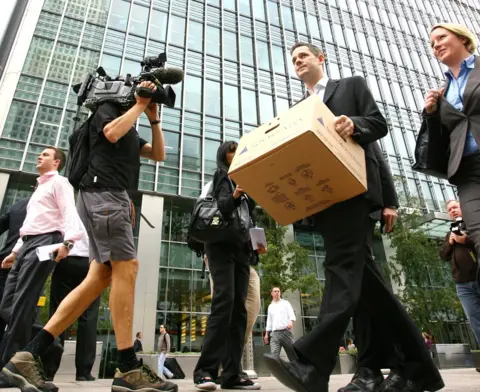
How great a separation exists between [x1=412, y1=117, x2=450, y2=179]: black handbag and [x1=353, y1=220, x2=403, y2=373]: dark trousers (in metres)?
0.61

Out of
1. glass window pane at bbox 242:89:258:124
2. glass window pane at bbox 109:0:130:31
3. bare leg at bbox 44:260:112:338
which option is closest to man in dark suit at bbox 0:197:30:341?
bare leg at bbox 44:260:112:338

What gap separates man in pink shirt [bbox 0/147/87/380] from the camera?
302cm

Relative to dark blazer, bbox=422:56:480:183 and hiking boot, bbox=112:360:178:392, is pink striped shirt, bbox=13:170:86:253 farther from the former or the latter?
dark blazer, bbox=422:56:480:183

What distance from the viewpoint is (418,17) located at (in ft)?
117

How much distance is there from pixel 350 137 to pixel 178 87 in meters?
20.7

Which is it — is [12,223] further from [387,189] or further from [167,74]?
[387,189]

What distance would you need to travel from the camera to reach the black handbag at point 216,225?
3.23 meters

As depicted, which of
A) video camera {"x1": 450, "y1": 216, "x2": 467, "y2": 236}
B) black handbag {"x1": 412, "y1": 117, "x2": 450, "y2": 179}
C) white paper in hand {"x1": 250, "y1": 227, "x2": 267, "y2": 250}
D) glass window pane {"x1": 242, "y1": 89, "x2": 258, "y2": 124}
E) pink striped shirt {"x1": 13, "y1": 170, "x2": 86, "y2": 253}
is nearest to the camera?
black handbag {"x1": 412, "y1": 117, "x2": 450, "y2": 179}

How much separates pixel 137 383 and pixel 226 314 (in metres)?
1.03

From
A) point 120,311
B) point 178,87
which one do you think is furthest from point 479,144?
point 178,87

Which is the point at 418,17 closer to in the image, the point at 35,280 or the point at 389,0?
the point at 389,0

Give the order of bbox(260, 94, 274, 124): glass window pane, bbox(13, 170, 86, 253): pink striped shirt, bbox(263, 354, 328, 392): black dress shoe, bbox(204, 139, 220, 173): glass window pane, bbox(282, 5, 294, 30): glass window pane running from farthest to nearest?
bbox(282, 5, 294, 30): glass window pane < bbox(260, 94, 274, 124): glass window pane < bbox(204, 139, 220, 173): glass window pane < bbox(13, 170, 86, 253): pink striped shirt < bbox(263, 354, 328, 392): black dress shoe

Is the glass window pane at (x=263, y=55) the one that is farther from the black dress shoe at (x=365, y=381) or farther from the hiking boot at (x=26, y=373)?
the hiking boot at (x=26, y=373)

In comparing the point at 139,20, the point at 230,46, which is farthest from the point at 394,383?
the point at 230,46
